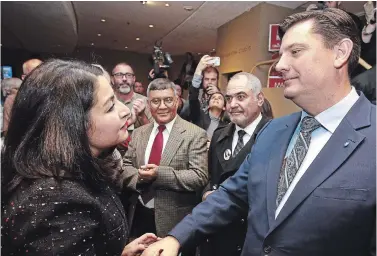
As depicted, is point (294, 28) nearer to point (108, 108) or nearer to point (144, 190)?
point (108, 108)

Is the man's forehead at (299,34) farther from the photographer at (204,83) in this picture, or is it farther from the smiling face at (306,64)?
the photographer at (204,83)

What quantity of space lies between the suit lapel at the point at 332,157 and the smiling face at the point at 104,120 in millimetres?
597

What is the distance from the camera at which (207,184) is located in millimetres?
2234

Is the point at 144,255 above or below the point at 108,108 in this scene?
below

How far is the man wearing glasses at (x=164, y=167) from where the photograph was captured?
6.59 ft

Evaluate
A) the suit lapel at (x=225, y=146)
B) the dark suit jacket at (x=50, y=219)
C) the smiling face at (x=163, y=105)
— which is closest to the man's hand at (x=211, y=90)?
the smiling face at (x=163, y=105)

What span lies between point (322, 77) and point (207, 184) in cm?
135

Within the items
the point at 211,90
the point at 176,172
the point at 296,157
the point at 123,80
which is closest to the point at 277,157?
the point at 296,157

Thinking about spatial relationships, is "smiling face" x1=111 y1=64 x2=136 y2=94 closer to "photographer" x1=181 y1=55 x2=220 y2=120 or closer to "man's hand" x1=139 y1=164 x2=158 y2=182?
"photographer" x1=181 y1=55 x2=220 y2=120

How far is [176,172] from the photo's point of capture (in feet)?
6.57

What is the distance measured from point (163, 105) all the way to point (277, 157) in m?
1.28

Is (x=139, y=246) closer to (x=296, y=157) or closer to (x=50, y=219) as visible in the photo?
(x=50, y=219)

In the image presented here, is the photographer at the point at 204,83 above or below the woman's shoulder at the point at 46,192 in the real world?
above

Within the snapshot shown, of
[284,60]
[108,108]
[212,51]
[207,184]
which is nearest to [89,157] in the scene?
[108,108]
